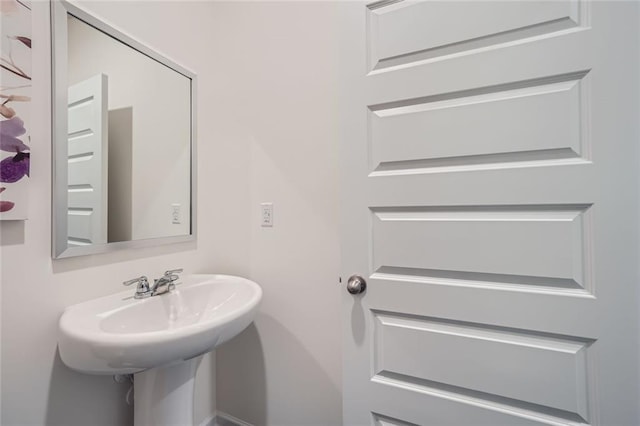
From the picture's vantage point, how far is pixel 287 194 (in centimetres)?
134

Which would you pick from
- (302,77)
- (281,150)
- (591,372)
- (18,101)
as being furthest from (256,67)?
(591,372)

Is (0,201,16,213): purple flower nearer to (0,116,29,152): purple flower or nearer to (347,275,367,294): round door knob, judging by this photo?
(0,116,29,152): purple flower

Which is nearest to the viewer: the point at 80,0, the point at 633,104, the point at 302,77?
the point at 633,104

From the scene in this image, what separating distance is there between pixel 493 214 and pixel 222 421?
1620 millimetres

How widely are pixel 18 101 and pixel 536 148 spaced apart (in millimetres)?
1447

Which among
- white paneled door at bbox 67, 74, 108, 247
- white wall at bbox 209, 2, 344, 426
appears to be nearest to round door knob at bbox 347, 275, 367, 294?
white wall at bbox 209, 2, 344, 426

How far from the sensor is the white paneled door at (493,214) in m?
0.76

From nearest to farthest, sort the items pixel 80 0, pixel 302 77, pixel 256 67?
pixel 80 0 < pixel 302 77 < pixel 256 67

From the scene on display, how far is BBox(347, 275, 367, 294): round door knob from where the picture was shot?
104 cm

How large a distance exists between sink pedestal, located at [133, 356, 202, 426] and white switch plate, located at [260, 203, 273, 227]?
24.8 inches

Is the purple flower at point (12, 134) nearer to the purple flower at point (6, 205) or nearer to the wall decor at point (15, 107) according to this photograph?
the wall decor at point (15, 107)

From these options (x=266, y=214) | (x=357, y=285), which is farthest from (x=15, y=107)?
(x=357, y=285)

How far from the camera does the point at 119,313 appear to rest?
947 mm

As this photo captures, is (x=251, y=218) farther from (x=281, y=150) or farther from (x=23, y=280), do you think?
(x=23, y=280)
